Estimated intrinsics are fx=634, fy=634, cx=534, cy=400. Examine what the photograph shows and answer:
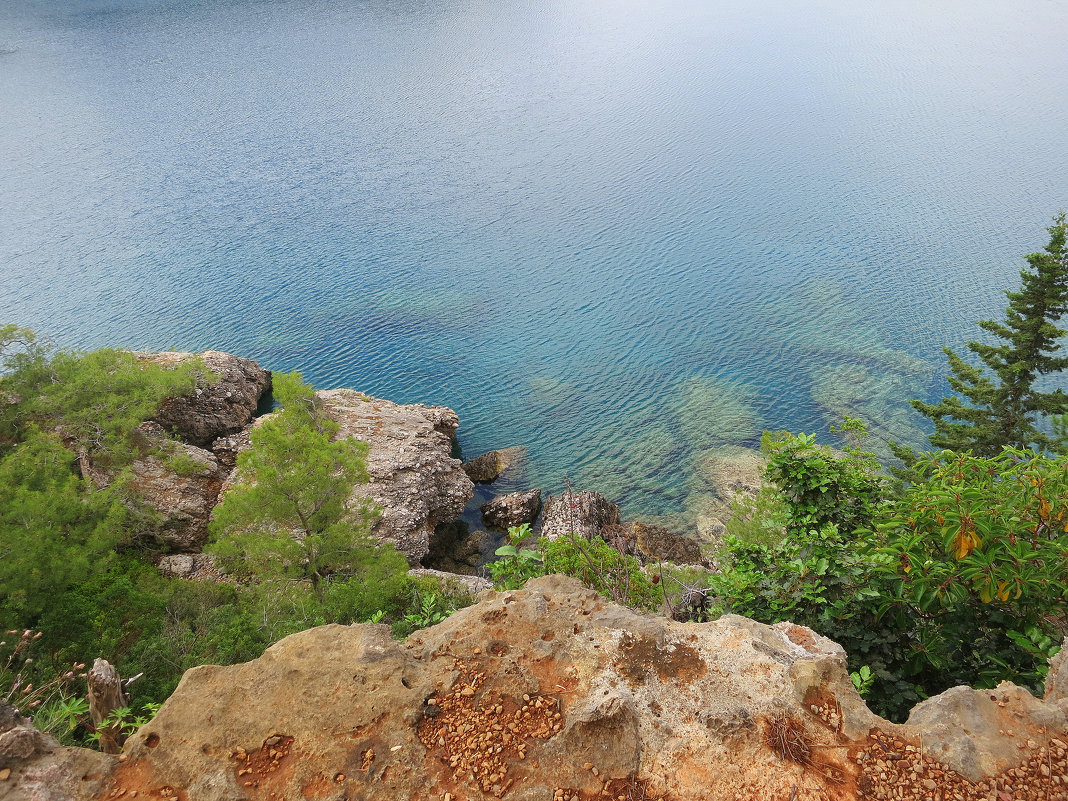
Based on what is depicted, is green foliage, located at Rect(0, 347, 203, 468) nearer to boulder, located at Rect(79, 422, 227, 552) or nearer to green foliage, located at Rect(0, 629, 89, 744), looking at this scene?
boulder, located at Rect(79, 422, 227, 552)

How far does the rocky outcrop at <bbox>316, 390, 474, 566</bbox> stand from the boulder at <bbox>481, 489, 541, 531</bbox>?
1482 mm

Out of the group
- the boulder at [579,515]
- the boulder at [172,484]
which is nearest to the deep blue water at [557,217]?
the boulder at [579,515]

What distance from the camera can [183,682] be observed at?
8656mm

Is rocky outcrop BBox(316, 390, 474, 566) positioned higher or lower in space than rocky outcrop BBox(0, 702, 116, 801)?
lower

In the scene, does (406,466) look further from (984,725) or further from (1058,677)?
(1058,677)

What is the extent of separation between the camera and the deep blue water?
133 feet

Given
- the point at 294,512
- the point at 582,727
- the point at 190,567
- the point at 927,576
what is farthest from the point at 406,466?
the point at 927,576

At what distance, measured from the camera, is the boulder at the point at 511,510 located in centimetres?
3136

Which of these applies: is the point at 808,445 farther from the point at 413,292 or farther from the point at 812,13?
the point at 812,13

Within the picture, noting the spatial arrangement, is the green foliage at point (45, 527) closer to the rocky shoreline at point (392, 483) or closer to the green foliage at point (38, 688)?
the green foliage at point (38, 688)

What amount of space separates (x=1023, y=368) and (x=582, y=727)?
25.4 metres

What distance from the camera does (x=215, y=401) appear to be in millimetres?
34875

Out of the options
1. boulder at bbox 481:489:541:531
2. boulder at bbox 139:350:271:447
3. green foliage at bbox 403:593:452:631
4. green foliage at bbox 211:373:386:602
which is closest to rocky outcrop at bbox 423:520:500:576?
boulder at bbox 481:489:541:531

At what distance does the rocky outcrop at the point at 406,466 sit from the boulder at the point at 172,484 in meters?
6.34
